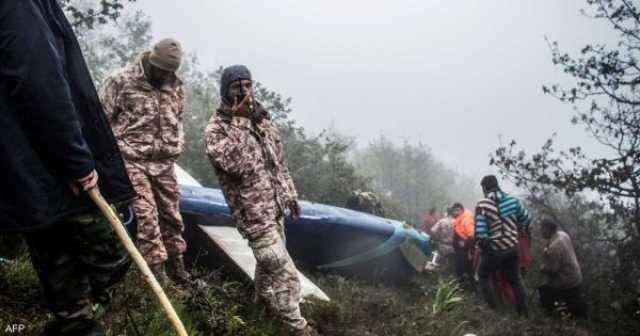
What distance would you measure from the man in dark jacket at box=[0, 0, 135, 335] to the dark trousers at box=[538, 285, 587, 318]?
27.6ft

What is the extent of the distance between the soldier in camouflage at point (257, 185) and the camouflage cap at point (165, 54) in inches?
19.7

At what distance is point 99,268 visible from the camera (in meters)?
2.15

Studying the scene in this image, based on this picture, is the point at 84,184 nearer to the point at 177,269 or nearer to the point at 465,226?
the point at 177,269

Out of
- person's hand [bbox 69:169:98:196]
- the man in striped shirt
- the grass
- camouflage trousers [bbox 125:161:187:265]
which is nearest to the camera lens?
person's hand [bbox 69:169:98:196]

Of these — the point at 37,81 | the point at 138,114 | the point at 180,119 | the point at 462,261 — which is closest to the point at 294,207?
the point at 180,119

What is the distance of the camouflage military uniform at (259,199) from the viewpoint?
379cm

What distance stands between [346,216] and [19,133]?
645cm

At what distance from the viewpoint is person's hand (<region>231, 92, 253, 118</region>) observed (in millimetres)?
4051

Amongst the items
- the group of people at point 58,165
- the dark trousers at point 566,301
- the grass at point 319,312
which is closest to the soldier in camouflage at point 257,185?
the grass at point 319,312

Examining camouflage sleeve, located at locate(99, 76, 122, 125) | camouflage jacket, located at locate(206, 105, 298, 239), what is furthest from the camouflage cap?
camouflage jacket, located at locate(206, 105, 298, 239)

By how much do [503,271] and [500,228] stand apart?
3.20 ft

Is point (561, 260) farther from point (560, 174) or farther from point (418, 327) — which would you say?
point (418, 327)

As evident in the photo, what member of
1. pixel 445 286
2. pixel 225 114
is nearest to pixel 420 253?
pixel 445 286

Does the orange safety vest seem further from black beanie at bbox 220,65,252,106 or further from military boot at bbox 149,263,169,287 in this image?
military boot at bbox 149,263,169,287
